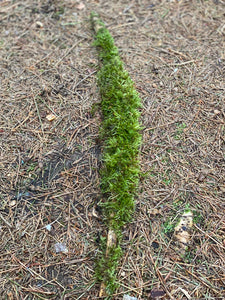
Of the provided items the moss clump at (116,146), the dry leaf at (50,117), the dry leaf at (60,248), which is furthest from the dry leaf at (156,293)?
the dry leaf at (50,117)

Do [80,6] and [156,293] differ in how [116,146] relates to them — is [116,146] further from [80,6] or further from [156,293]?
[80,6]

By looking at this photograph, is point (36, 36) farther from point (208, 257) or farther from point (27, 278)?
point (208, 257)

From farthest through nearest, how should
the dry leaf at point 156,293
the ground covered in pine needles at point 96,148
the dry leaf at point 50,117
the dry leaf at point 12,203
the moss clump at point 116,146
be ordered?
the dry leaf at point 50,117
the dry leaf at point 12,203
the moss clump at point 116,146
the ground covered in pine needles at point 96,148
the dry leaf at point 156,293

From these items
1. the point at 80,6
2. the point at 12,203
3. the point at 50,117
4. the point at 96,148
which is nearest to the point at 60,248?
the point at 12,203

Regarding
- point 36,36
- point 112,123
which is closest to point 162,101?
point 112,123

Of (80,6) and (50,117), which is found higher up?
(80,6)

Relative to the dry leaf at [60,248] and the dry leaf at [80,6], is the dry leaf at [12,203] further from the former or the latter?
the dry leaf at [80,6]

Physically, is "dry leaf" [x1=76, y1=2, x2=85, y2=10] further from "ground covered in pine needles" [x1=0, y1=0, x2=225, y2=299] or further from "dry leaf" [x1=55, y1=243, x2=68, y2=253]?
"dry leaf" [x1=55, y1=243, x2=68, y2=253]
